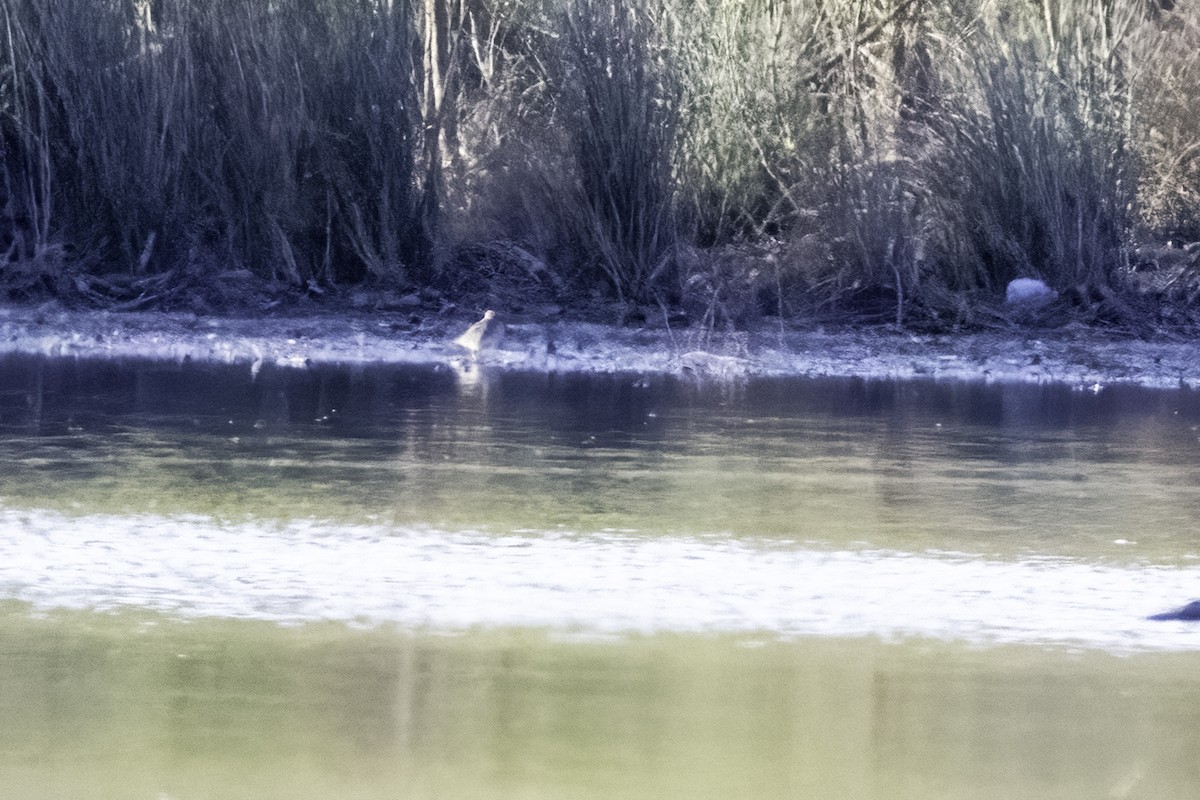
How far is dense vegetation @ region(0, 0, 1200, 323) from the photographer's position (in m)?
15.9

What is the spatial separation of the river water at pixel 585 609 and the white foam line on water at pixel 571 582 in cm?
2

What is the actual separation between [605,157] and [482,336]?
7.40 feet

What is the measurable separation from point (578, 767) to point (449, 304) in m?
12.3

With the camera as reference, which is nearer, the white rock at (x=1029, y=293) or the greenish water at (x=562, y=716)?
the greenish water at (x=562, y=716)

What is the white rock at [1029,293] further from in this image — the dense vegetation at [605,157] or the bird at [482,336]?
the bird at [482,336]

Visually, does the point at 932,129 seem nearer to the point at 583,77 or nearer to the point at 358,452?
the point at 583,77

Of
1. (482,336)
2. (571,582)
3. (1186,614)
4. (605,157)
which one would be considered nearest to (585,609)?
(571,582)

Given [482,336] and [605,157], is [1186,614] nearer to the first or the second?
[482,336]

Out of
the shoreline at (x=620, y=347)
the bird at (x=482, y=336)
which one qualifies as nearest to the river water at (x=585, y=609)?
the shoreline at (x=620, y=347)

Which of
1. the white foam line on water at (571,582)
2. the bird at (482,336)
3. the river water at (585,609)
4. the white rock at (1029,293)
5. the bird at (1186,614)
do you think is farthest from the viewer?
the white rock at (1029,293)

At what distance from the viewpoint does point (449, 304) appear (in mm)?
16141

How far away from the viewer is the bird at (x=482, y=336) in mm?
14406

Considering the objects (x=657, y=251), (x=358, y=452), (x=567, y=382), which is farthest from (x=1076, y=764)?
(x=657, y=251)

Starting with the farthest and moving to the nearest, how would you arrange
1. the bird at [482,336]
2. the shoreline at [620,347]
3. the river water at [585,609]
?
the bird at [482,336]
the shoreline at [620,347]
the river water at [585,609]
